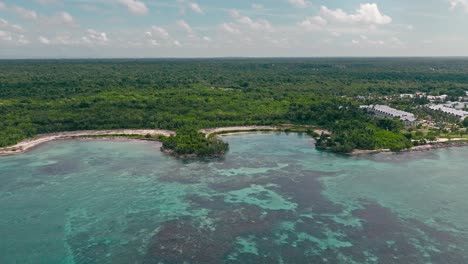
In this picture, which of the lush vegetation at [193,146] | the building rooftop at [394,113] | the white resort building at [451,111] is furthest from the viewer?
the white resort building at [451,111]

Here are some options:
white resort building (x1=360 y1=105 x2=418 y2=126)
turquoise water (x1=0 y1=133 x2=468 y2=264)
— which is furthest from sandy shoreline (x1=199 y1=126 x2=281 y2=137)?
white resort building (x1=360 y1=105 x2=418 y2=126)

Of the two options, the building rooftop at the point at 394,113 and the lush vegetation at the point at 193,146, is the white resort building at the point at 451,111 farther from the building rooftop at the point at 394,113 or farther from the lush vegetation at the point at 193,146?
the lush vegetation at the point at 193,146

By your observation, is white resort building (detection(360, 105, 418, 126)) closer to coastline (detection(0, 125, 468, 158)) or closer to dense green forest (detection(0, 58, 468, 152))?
dense green forest (detection(0, 58, 468, 152))

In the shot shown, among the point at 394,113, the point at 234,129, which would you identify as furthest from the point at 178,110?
the point at 394,113

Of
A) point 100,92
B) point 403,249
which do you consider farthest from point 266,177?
point 100,92

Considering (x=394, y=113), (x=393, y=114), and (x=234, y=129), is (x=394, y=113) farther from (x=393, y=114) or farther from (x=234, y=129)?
(x=234, y=129)

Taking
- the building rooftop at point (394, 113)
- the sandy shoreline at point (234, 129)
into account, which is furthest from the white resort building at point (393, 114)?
the sandy shoreline at point (234, 129)
